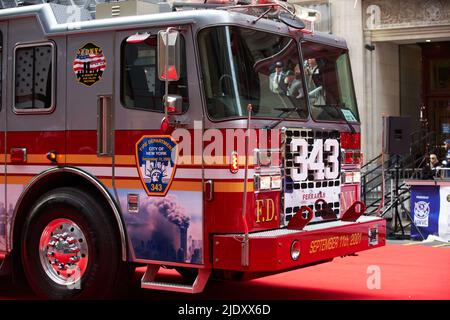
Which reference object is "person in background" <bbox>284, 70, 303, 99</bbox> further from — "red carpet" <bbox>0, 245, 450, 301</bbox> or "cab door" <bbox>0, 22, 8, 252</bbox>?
"cab door" <bbox>0, 22, 8, 252</bbox>

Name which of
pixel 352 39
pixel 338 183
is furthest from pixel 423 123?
pixel 338 183

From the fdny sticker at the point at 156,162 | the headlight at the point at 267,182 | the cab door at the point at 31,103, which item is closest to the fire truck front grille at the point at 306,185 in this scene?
the headlight at the point at 267,182

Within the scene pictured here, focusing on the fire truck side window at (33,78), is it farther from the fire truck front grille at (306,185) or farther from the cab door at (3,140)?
the fire truck front grille at (306,185)

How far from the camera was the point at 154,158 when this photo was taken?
7.74m

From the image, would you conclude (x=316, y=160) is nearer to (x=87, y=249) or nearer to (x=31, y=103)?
(x=87, y=249)

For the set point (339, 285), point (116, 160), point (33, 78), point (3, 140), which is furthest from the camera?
point (339, 285)

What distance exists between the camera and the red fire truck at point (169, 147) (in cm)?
747

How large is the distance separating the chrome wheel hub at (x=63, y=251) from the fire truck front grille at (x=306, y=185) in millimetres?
1936

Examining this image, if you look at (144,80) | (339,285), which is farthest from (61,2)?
(339,285)

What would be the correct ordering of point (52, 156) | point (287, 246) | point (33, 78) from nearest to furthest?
point (287, 246)
point (52, 156)
point (33, 78)

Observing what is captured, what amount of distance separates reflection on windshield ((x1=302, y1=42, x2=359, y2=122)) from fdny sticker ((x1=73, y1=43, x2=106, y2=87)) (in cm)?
202

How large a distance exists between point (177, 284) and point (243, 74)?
6.39 ft

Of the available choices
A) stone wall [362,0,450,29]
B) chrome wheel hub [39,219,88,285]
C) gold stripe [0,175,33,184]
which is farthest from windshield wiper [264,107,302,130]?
stone wall [362,0,450,29]
